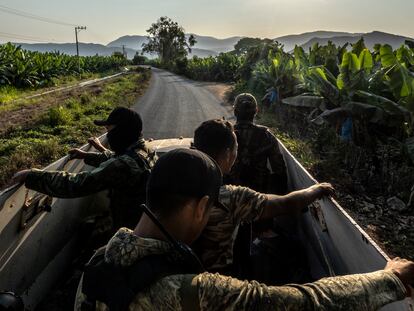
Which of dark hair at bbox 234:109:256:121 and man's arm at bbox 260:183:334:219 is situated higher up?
dark hair at bbox 234:109:256:121

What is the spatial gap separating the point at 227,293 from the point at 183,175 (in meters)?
0.39

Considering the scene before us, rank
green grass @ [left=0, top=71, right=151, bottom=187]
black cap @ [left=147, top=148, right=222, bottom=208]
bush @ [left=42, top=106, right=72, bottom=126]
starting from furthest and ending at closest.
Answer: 1. bush @ [left=42, top=106, right=72, bottom=126]
2. green grass @ [left=0, top=71, right=151, bottom=187]
3. black cap @ [left=147, top=148, right=222, bottom=208]

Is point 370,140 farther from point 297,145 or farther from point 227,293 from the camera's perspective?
point 227,293

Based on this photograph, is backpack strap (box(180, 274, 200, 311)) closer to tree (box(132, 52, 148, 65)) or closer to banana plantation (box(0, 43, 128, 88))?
banana plantation (box(0, 43, 128, 88))

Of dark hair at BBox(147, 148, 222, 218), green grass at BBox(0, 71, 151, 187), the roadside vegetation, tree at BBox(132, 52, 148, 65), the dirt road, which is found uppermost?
dark hair at BBox(147, 148, 222, 218)

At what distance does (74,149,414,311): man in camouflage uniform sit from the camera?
4.12 ft

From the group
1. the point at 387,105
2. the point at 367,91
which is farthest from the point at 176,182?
the point at 367,91

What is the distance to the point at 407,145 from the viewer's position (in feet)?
18.7

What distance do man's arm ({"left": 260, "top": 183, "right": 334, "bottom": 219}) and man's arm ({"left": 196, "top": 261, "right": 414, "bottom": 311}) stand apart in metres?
0.88

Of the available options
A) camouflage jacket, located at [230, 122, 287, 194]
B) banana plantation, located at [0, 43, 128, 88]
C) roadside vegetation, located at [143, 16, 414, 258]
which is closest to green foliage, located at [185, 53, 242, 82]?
banana plantation, located at [0, 43, 128, 88]

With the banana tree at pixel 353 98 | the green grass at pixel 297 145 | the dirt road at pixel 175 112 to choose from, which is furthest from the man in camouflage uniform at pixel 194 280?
the dirt road at pixel 175 112

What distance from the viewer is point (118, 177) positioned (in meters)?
2.77

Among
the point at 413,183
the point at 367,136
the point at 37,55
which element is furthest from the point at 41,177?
the point at 37,55

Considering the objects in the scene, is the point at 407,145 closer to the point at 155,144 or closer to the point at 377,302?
the point at 155,144
